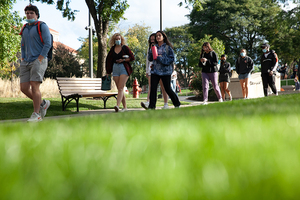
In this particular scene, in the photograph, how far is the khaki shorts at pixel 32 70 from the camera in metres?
6.05

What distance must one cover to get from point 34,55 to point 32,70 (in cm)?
33

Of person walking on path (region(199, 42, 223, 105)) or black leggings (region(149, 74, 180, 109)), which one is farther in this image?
person walking on path (region(199, 42, 223, 105))

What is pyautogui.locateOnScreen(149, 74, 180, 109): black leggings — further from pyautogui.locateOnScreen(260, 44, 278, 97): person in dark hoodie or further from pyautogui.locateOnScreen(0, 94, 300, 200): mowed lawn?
pyautogui.locateOnScreen(0, 94, 300, 200): mowed lawn

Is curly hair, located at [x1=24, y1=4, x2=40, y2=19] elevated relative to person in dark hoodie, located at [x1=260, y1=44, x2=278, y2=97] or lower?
elevated

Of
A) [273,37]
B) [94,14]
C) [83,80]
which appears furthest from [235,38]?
[83,80]

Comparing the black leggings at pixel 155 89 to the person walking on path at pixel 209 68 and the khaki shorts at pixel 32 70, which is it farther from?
the khaki shorts at pixel 32 70

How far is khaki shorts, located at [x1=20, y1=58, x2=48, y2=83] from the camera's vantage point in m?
6.05

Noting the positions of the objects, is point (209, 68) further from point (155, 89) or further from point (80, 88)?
point (80, 88)

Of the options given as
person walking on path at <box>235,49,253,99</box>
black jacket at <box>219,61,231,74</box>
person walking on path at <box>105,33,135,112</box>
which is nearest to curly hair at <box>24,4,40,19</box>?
person walking on path at <box>105,33,135,112</box>

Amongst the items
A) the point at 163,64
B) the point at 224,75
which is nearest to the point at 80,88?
the point at 163,64

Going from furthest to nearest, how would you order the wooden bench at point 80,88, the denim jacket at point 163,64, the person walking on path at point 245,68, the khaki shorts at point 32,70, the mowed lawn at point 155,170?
the person walking on path at point 245,68
the wooden bench at point 80,88
the denim jacket at point 163,64
the khaki shorts at point 32,70
the mowed lawn at point 155,170

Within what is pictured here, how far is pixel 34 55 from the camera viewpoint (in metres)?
6.14

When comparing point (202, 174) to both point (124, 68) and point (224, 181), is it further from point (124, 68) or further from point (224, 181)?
point (124, 68)

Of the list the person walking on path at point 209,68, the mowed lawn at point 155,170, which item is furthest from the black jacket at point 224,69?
the mowed lawn at point 155,170
